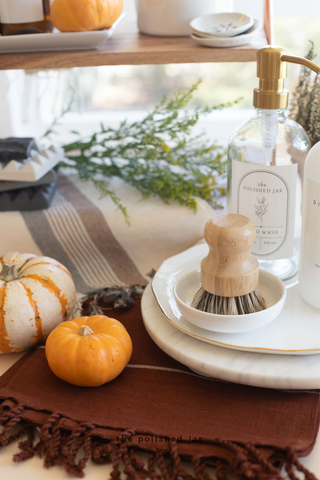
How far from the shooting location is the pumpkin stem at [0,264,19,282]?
610 millimetres

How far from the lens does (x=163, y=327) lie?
0.56 meters

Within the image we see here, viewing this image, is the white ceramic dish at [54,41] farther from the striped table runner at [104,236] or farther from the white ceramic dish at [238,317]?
the white ceramic dish at [238,317]

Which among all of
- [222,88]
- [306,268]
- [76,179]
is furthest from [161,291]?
[222,88]

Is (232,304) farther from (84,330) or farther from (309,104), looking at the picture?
(309,104)

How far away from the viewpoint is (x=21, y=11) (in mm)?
677

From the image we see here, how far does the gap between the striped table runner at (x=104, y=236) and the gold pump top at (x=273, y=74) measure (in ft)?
0.87

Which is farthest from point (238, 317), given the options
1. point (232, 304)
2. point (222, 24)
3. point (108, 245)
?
point (222, 24)

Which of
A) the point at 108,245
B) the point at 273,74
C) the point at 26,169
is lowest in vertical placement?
the point at 108,245

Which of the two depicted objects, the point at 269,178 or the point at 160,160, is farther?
the point at 160,160

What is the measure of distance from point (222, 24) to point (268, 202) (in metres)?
0.30

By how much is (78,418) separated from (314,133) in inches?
24.6

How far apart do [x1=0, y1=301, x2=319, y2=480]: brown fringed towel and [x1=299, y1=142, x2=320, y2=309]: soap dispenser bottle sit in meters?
0.14

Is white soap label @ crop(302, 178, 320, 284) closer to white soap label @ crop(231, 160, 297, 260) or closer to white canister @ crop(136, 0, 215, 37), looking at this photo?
white soap label @ crop(231, 160, 297, 260)

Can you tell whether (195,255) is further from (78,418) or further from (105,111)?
(105,111)
